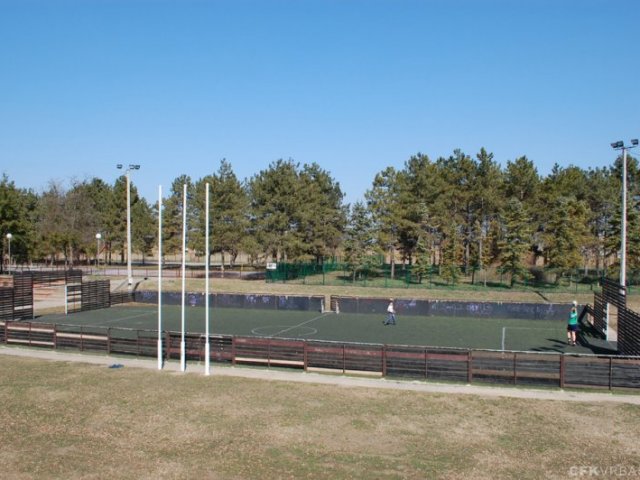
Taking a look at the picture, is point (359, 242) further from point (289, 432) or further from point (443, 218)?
point (289, 432)

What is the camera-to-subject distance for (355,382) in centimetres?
2089

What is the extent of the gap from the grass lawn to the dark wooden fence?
211 centimetres

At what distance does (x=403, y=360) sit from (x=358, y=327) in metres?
14.0

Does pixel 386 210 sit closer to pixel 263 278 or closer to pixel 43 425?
pixel 263 278

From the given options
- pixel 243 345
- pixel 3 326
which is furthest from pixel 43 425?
pixel 3 326

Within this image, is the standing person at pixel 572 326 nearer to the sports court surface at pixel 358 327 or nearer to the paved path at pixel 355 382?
the sports court surface at pixel 358 327

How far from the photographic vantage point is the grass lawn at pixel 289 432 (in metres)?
12.7

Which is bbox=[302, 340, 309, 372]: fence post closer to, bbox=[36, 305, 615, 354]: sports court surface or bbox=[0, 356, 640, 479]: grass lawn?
bbox=[0, 356, 640, 479]: grass lawn

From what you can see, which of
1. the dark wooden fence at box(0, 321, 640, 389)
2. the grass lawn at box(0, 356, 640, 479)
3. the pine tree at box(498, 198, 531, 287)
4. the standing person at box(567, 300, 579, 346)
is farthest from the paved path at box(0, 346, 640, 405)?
the pine tree at box(498, 198, 531, 287)

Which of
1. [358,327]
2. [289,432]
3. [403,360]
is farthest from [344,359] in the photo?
[358,327]

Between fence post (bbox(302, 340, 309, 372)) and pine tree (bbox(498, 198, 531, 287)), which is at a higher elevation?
pine tree (bbox(498, 198, 531, 287))

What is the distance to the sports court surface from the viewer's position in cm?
2988

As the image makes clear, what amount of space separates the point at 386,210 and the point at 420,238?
5.64 m

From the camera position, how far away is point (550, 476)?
39.9 ft
